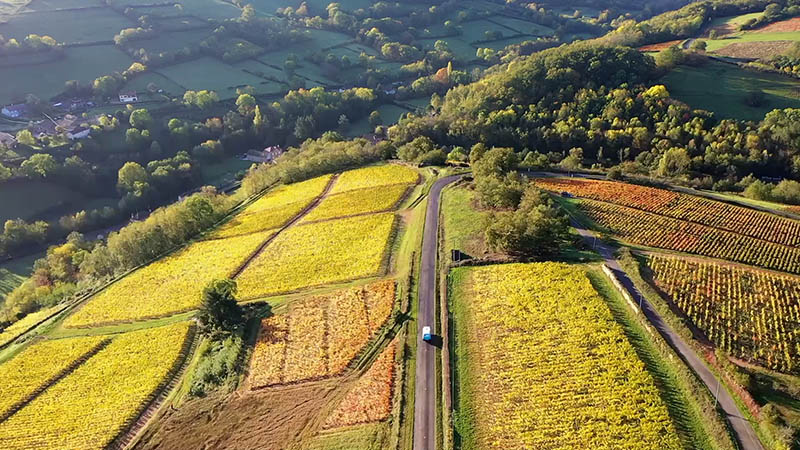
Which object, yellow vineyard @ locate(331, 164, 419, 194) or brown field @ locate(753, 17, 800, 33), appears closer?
yellow vineyard @ locate(331, 164, 419, 194)

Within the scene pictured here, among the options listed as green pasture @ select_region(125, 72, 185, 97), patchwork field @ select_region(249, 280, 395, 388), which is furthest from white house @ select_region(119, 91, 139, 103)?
patchwork field @ select_region(249, 280, 395, 388)

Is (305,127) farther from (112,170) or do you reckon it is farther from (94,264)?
(94,264)

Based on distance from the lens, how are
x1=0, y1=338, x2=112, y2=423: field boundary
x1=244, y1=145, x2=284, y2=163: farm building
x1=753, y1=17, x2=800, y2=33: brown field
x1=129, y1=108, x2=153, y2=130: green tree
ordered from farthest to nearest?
x1=753, y1=17, x2=800, y2=33: brown field, x1=244, y1=145, x2=284, y2=163: farm building, x1=129, y1=108, x2=153, y2=130: green tree, x1=0, y1=338, x2=112, y2=423: field boundary

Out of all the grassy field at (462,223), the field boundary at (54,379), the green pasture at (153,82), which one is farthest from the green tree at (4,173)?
the grassy field at (462,223)

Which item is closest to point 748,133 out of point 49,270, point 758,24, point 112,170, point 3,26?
point 758,24

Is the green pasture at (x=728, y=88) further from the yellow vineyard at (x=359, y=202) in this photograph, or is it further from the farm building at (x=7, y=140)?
the farm building at (x=7, y=140)

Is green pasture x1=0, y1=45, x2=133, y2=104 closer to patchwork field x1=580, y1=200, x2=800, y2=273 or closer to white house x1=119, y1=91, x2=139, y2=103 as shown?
white house x1=119, y1=91, x2=139, y2=103
